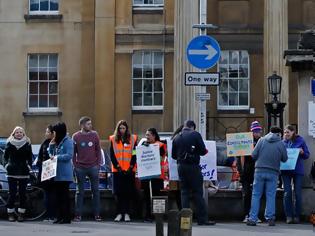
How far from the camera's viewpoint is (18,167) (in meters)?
18.4

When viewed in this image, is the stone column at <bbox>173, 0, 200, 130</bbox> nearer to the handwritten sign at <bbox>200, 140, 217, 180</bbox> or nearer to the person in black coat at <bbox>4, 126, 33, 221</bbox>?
the handwritten sign at <bbox>200, 140, 217, 180</bbox>

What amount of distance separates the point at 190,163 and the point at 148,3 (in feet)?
73.5

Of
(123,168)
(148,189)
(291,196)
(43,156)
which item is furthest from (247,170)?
(43,156)

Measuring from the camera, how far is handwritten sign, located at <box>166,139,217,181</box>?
18.5 metres

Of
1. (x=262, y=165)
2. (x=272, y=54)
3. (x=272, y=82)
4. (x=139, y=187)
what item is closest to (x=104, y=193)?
(x=139, y=187)

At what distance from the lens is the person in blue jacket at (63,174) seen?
17906 millimetres

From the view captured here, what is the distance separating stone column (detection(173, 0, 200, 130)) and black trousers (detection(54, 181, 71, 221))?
18.2 metres

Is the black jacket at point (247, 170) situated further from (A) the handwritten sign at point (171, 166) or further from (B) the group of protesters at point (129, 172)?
(A) the handwritten sign at point (171, 166)

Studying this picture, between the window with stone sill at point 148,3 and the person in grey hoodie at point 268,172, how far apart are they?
22069 millimetres

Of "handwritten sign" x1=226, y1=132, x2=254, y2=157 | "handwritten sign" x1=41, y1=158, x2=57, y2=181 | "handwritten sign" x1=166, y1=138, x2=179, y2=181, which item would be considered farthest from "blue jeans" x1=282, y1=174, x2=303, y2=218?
"handwritten sign" x1=41, y1=158, x2=57, y2=181

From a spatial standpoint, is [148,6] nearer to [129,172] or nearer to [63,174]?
[129,172]

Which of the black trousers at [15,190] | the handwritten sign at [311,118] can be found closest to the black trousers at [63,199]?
the black trousers at [15,190]

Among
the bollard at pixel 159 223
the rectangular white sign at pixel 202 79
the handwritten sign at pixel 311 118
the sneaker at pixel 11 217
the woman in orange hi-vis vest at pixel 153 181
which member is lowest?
the sneaker at pixel 11 217

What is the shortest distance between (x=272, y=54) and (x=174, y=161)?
18736 millimetres
